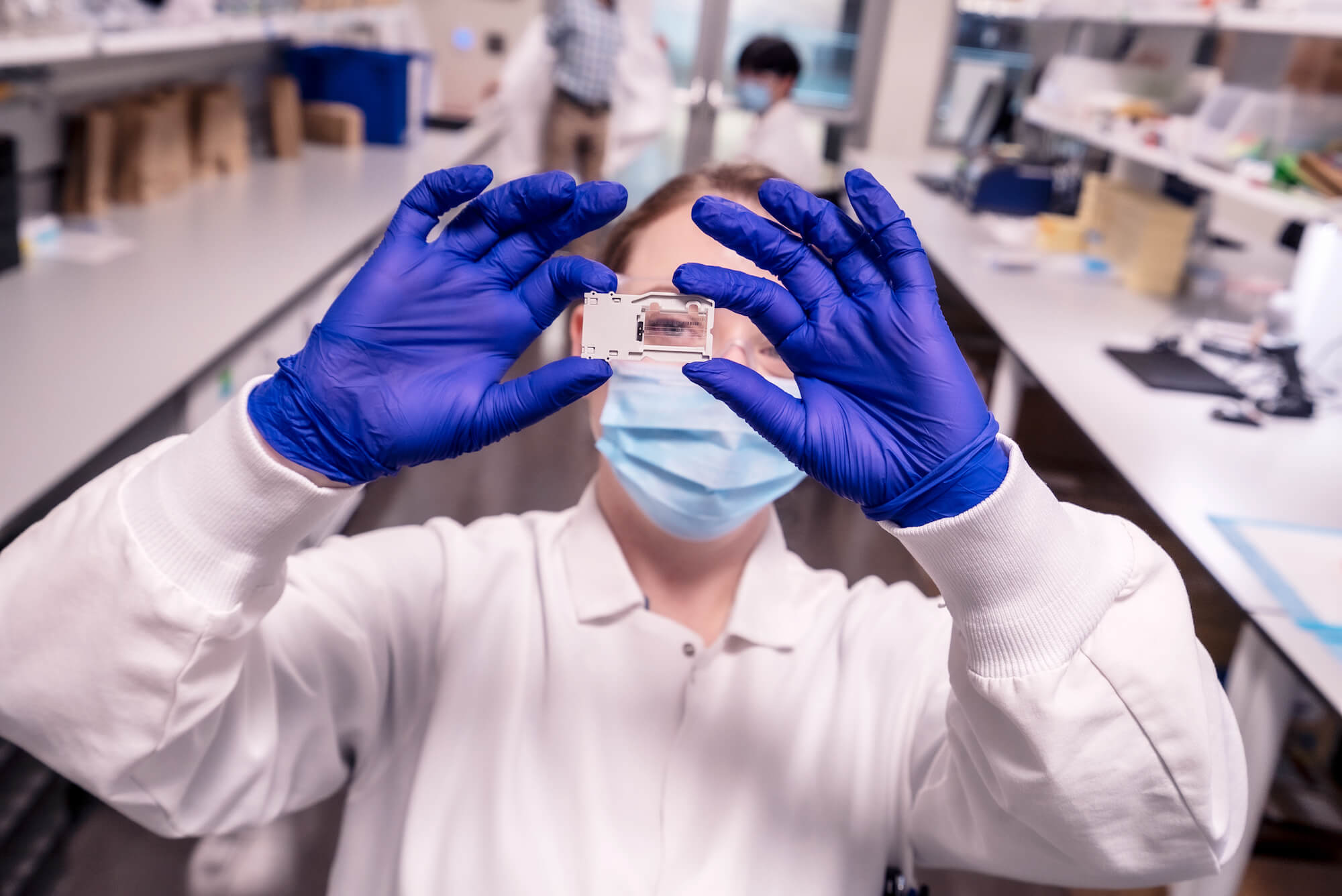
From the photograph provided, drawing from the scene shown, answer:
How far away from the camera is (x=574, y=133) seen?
3961 millimetres

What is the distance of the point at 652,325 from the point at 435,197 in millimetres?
189

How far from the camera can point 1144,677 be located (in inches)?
27.9

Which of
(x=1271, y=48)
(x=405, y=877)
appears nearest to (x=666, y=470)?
(x=405, y=877)

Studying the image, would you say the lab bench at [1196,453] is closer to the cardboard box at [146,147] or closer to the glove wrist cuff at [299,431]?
the glove wrist cuff at [299,431]

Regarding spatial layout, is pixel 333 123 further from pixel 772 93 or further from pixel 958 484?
pixel 958 484

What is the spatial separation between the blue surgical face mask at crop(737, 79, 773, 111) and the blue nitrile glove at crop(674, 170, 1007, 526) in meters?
3.39

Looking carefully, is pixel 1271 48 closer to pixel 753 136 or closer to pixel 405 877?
pixel 753 136

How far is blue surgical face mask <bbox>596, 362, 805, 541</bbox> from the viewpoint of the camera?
91cm

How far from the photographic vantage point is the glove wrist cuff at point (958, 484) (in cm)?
70

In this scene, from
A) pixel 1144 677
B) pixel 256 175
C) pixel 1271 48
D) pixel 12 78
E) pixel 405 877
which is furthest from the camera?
pixel 256 175

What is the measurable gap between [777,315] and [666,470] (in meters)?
0.21

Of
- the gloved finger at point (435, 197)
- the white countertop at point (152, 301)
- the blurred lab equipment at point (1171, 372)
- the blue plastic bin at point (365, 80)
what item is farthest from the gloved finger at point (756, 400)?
the blue plastic bin at point (365, 80)

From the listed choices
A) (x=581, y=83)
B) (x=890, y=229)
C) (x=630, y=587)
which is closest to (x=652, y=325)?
(x=890, y=229)

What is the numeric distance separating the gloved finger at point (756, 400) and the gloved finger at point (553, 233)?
14cm
